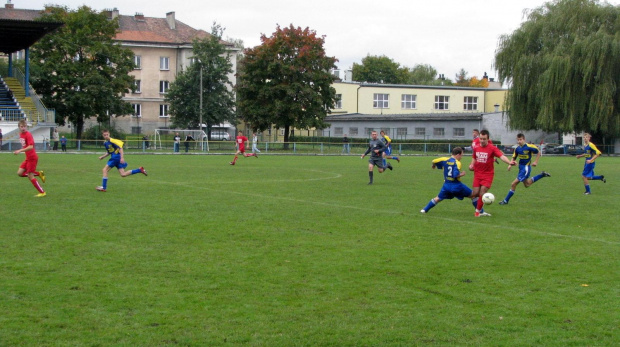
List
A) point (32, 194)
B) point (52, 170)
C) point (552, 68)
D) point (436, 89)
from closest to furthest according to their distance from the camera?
point (32, 194) < point (52, 170) < point (552, 68) < point (436, 89)

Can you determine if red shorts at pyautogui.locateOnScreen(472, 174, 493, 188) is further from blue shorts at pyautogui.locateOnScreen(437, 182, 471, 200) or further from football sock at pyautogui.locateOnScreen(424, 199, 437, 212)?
football sock at pyautogui.locateOnScreen(424, 199, 437, 212)

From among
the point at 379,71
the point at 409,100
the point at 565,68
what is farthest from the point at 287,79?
the point at 379,71

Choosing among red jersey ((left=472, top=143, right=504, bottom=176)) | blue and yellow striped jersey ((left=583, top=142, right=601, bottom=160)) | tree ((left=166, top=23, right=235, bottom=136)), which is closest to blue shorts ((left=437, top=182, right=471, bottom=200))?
red jersey ((left=472, top=143, right=504, bottom=176))

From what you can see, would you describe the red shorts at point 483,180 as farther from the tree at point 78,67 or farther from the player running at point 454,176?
the tree at point 78,67

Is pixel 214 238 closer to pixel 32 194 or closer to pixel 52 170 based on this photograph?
pixel 32 194

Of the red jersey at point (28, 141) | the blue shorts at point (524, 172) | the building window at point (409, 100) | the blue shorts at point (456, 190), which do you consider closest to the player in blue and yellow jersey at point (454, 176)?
the blue shorts at point (456, 190)

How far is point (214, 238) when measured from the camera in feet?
36.2

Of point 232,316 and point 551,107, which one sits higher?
point 551,107

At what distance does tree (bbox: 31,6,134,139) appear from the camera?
5612cm

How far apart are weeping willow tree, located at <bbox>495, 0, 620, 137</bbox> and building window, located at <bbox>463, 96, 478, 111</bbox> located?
30981 mm

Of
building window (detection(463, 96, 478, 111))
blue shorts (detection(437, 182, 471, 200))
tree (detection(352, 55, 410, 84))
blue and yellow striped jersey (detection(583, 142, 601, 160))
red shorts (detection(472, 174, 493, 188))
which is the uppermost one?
tree (detection(352, 55, 410, 84))

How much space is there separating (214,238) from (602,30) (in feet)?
156

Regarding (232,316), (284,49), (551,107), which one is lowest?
(232,316)

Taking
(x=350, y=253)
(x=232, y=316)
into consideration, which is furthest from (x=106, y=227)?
(x=232, y=316)
